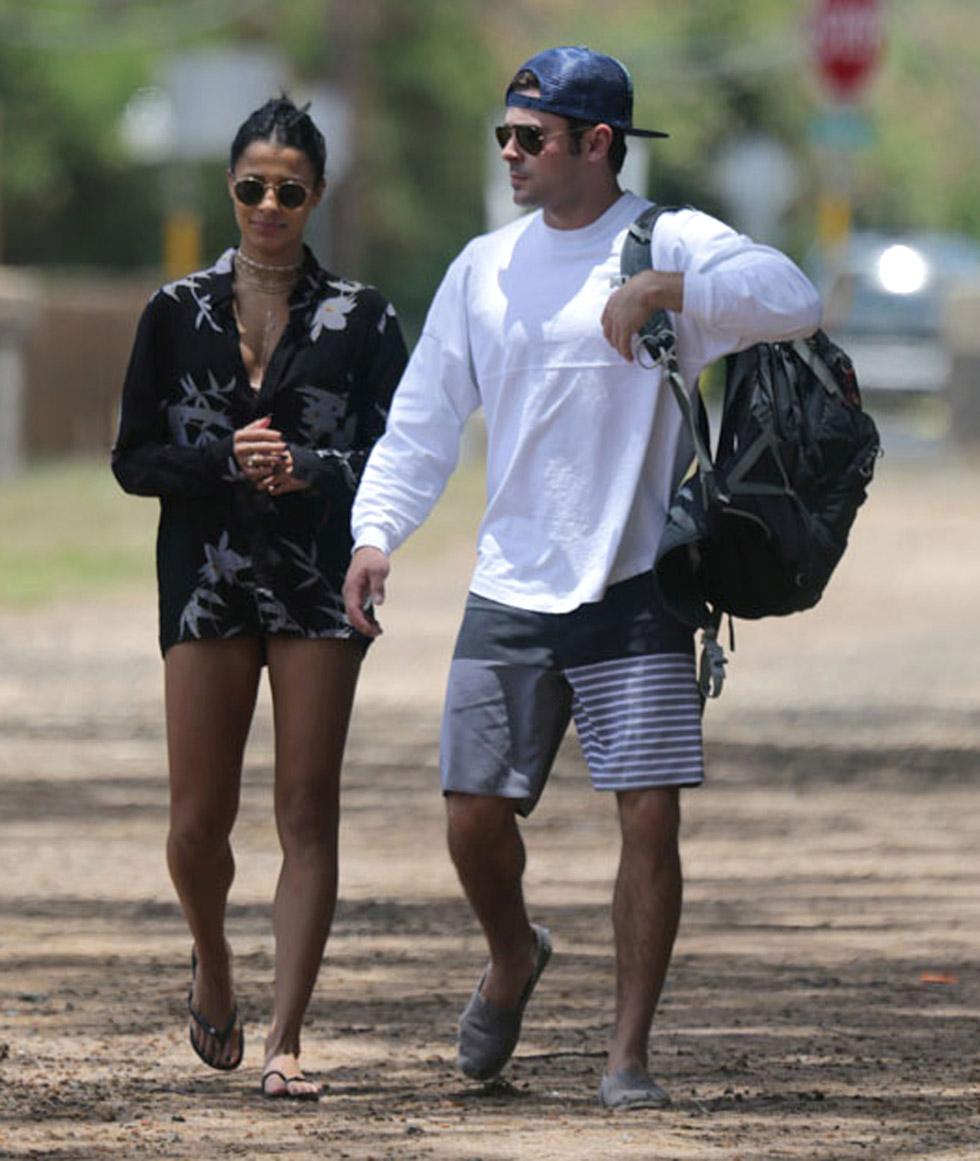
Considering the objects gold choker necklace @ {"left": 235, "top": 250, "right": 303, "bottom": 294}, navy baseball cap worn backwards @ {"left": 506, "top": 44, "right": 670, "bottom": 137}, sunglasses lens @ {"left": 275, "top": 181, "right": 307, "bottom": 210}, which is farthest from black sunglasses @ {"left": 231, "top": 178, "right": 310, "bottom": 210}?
navy baseball cap worn backwards @ {"left": 506, "top": 44, "right": 670, "bottom": 137}

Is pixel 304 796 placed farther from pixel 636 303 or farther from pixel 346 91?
pixel 346 91

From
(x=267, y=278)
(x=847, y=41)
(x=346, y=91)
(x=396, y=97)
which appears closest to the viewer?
(x=267, y=278)

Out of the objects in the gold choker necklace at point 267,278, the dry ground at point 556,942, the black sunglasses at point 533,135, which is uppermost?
the black sunglasses at point 533,135

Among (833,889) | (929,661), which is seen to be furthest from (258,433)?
(929,661)

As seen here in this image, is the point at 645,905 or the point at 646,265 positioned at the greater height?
the point at 646,265

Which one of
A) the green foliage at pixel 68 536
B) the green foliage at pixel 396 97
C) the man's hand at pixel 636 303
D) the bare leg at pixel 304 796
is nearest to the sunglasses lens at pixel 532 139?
the man's hand at pixel 636 303

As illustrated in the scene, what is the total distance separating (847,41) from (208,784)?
2362 centimetres

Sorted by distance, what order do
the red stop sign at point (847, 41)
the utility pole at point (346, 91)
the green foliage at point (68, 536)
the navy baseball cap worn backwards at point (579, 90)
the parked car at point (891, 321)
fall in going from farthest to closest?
1. the parked car at point (891, 321)
2. the utility pole at point (346, 91)
3. the red stop sign at point (847, 41)
4. the green foliage at point (68, 536)
5. the navy baseball cap worn backwards at point (579, 90)

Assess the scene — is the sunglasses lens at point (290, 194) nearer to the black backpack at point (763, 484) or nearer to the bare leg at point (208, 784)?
the black backpack at point (763, 484)

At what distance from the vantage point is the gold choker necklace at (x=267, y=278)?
6984 millimetres

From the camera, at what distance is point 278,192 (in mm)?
6895

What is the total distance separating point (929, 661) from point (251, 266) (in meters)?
9.59

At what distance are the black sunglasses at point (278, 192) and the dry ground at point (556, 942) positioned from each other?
1.70m

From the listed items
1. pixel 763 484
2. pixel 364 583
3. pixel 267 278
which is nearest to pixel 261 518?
pixel 364 583
